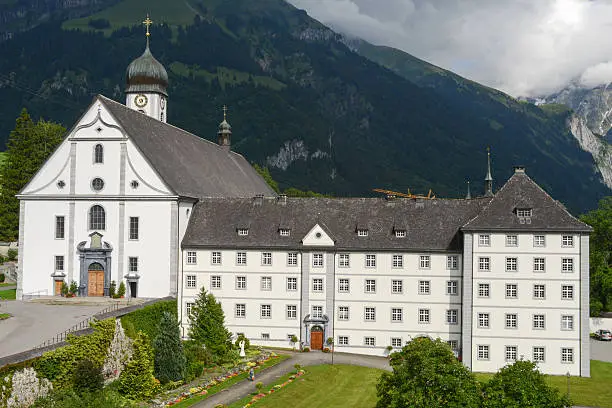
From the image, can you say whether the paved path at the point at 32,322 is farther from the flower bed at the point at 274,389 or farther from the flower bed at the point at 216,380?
the flower bed at the point at 274,389

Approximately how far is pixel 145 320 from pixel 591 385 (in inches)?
1246

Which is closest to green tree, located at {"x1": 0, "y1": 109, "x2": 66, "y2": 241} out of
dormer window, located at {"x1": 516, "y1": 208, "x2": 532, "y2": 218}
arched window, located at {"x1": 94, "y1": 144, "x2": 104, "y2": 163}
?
arched window, located at {"x1": 94, "y1": 144, "x2": 104, "y2": 163}

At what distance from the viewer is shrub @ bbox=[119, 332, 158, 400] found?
126 ft

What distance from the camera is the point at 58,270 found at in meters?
58.9

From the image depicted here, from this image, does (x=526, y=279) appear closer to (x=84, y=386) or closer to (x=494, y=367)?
(x=494, y=367)

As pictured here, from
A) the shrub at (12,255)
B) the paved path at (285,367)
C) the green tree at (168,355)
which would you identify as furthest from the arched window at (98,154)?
the shrub at (12,255)

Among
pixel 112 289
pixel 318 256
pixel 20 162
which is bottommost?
pixel 112 289

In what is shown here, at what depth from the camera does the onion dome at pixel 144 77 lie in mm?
85438

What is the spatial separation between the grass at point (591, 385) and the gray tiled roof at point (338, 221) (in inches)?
471

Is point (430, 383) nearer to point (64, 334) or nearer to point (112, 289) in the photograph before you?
point (64, 334)

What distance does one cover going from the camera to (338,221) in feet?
192

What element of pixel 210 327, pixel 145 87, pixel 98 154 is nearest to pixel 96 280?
pixel 98 154

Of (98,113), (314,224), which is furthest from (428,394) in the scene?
(98,113)

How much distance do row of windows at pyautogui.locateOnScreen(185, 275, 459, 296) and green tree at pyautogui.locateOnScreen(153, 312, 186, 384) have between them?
13.6 m
